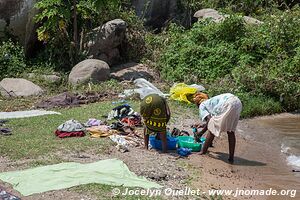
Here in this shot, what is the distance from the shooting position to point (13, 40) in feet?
52.2

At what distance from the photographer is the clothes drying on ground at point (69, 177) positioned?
255 inches

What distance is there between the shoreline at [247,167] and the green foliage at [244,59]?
2.47 m

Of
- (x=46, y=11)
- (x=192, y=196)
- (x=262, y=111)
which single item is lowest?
(x=262, y=111)

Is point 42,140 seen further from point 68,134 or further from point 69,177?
point 69,177

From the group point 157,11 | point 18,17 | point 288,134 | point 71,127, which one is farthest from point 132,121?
point 157,11

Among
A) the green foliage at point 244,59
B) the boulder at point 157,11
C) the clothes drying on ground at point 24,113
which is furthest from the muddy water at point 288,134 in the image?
the boulder at point 157,11

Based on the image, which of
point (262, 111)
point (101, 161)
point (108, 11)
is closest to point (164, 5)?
point (108, 11)

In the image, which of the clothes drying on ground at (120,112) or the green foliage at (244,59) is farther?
the green foliage at (244,59)

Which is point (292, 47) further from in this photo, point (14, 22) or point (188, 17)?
point (14, 22)

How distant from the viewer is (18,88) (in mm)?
13711

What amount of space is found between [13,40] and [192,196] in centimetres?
1099

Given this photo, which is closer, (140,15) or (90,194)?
(90,194)

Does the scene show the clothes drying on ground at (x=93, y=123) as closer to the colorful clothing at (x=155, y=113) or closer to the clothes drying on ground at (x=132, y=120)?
the clothes drying on ground at (x=132, y=120)

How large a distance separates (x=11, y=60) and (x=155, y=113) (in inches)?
314
